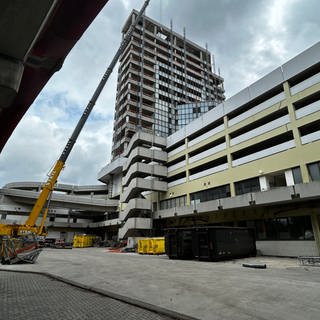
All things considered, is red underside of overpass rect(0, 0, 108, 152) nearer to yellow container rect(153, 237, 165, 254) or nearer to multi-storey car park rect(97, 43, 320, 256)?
multi-storey car park rect(97, 43, 320, 256)

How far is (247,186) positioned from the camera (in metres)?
27.1

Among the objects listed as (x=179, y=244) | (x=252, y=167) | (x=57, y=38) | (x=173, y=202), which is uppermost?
(x=252, y=167)

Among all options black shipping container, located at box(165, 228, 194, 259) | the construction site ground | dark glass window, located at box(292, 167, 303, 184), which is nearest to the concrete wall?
dark glass window, located at box(292, 167, 303, 184)

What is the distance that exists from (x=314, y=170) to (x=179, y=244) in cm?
1369

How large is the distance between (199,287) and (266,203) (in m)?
15.8

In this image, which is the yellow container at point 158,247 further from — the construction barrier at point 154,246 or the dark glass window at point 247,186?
the dark glass window at point 247,186

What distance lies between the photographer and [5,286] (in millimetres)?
9453

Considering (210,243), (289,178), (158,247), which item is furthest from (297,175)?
(158,247)

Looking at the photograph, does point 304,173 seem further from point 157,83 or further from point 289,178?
point 157,83

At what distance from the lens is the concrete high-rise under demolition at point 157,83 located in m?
62.7

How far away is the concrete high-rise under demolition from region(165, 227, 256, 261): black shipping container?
122 ft

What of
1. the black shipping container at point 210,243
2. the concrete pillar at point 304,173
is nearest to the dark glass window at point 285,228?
the black shipping container at point 210,243

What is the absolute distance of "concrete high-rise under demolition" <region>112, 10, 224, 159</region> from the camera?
206 feet

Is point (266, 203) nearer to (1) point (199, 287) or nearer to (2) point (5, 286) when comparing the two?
(1) point (199, 287)
